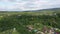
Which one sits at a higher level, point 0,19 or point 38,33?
point 0,19

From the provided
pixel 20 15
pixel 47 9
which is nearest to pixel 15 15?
pixel 20 15

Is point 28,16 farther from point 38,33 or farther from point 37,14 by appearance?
point 38,33

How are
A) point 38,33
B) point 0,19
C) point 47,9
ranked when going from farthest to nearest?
point 47,9
point 0,19
point 38,33

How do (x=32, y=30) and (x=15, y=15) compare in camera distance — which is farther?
(x=15, y=15)

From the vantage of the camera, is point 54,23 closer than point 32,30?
No

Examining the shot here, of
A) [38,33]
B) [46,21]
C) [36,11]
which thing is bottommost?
[38,33]

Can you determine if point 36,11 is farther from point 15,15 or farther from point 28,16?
point 15,15

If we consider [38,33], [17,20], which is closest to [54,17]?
[38,33]

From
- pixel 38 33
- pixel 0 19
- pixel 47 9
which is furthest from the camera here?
pixel 47 9

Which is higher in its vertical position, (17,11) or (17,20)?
(17,11)
